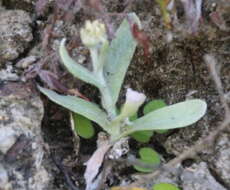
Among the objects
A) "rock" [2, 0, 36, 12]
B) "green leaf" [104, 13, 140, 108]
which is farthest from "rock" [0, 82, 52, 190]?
"rock" [2, 0, 36, 12]

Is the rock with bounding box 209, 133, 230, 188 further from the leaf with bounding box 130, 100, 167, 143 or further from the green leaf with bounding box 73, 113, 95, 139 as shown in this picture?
the green leaf with bounding box 73, 113, 95, 139

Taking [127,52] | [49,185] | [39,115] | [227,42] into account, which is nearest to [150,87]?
[127,52]

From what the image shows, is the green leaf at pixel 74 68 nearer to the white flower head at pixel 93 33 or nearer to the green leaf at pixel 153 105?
the white flower head at pixel 93 33

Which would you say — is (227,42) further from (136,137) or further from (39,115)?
(39,115)

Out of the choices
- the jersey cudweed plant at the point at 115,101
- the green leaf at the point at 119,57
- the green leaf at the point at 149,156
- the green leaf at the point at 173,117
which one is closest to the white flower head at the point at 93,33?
the jersey cudweed plant at the point at 115,101

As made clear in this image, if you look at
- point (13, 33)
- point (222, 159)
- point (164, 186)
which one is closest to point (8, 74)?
point (13, 33)

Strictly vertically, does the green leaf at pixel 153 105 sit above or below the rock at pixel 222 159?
above

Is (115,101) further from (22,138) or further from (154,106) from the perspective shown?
(22,138)
